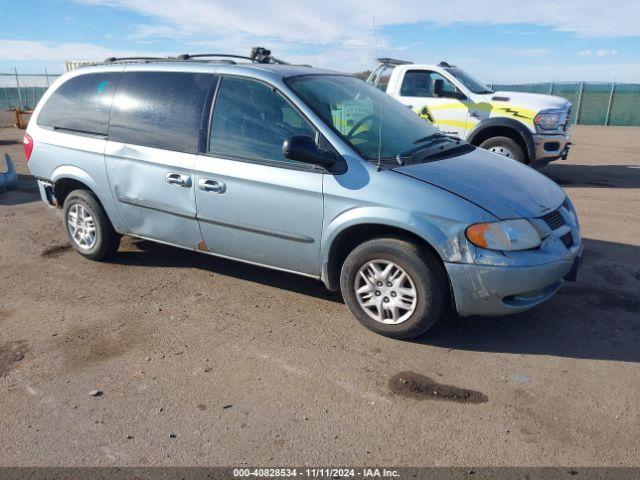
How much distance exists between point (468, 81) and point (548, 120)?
171cm

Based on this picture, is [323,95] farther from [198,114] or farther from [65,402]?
[65,402]

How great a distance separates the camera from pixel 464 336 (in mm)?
3963

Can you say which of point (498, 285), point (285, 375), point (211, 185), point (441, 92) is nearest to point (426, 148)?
point (498, 285)

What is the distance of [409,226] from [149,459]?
2.05m

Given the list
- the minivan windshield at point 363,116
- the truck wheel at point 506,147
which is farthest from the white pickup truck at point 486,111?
the minivan windshield at point 363,116

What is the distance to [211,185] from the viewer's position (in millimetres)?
4320

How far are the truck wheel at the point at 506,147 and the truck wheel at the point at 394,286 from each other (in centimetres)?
622

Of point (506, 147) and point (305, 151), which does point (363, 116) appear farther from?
point (506, 147)

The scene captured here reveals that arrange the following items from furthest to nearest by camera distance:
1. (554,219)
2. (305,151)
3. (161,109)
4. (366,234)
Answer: (161,109) → (366,234) → (554,219) → (305,151)

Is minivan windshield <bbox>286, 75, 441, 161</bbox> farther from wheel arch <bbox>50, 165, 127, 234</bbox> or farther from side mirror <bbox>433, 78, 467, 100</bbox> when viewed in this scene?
side mirror <bbox>433, 78, 467, 100</bbox>

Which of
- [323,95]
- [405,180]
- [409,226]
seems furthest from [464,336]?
[323,95]

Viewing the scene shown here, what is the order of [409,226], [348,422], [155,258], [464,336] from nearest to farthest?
[348,422] → [409,226] → [464,336] → [155,258]

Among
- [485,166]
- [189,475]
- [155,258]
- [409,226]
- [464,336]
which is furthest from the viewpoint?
[155,258]

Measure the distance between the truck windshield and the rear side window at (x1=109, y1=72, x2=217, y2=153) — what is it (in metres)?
6.61
